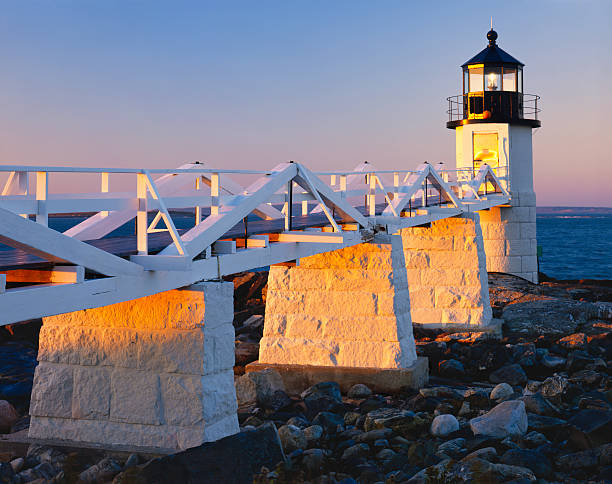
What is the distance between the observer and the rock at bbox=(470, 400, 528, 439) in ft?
28.5

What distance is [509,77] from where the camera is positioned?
→ 26.2m

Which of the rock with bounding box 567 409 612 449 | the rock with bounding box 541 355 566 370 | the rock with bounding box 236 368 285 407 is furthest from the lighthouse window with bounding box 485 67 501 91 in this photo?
the rock with bounding box 567 409 612 449

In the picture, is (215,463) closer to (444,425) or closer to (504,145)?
(444,425)

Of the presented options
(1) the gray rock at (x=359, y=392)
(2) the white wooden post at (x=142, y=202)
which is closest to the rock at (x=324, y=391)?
(1) the gray rock at (x=359, y=392)

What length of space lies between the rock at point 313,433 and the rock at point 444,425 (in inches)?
52.6

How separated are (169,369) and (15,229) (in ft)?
8.43

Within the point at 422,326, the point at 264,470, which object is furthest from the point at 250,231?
the point at 422,326

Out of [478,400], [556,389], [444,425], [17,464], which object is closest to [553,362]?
[556,389]

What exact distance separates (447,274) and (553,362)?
451 cm

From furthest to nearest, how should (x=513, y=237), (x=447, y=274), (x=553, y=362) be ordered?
(x=513, y=237) → (x=447, y=274) → (x=553, y=362)

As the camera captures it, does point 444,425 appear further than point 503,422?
Yes

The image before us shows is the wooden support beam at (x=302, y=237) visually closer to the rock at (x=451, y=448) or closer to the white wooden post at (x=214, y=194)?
the white wooden post at (x=214, y=194)

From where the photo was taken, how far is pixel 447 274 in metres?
17.4

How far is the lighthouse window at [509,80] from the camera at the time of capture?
85.7 feet
